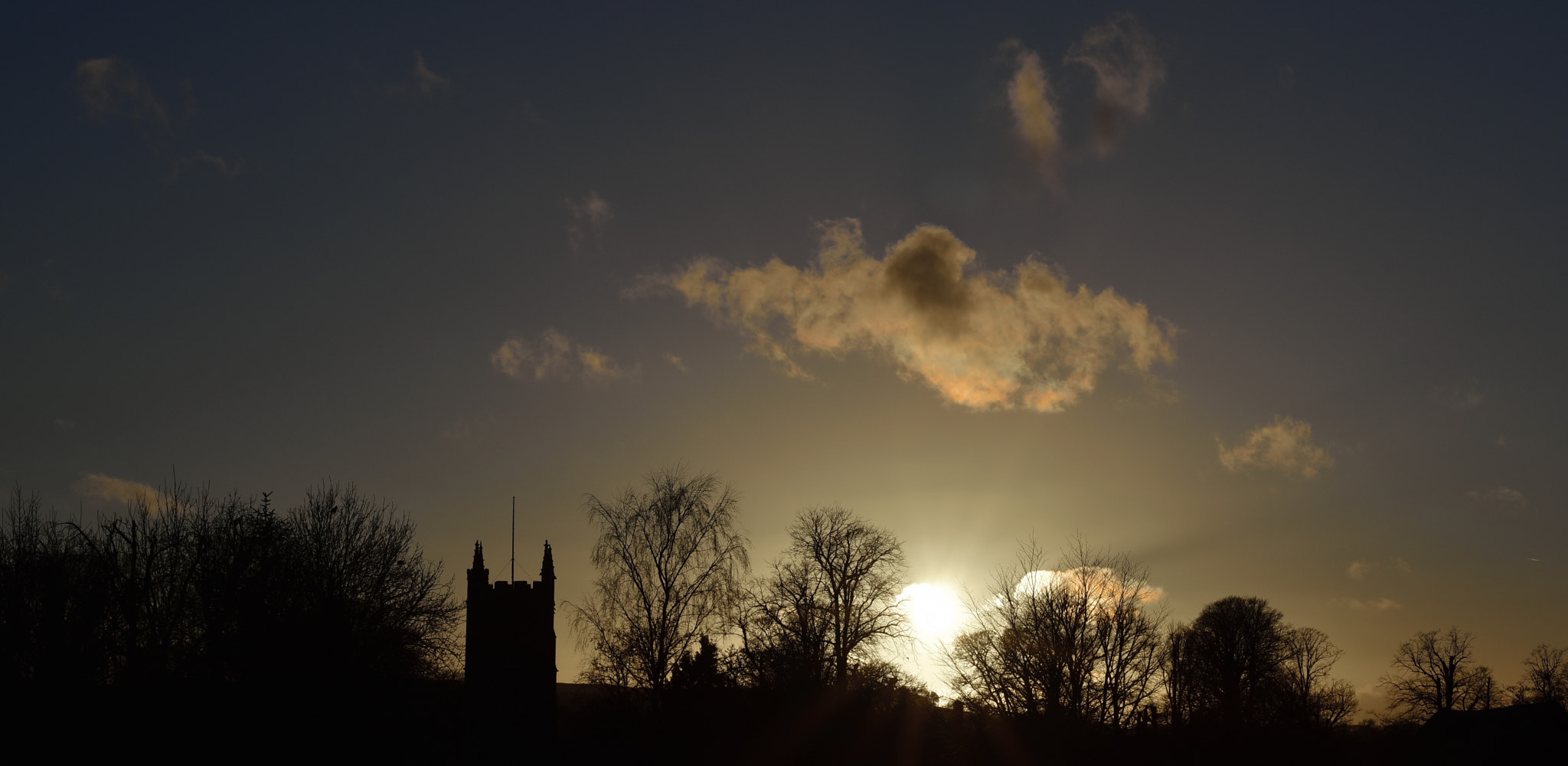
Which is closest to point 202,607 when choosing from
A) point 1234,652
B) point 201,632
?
point 201,632

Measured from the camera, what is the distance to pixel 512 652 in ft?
152

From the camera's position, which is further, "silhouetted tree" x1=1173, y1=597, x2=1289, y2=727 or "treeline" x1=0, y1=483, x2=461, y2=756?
"silhouetted tree" x1=1173, y1=597, x2=1289, y2=727

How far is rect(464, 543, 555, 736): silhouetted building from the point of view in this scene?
1779 inches

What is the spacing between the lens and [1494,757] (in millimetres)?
53375

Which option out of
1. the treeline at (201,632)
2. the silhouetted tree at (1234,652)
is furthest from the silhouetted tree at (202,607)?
the silhouetted tree at (1234,652)

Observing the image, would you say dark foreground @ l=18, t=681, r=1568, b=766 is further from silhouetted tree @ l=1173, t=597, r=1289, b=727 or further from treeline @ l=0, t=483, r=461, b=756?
silhouetted tree @ l=1173, t=597, r=1289, b=727

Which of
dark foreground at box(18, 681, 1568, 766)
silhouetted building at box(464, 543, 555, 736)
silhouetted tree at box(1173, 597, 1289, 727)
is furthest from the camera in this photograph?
silhouetted tree at box(1173, 597, 1289, 727)

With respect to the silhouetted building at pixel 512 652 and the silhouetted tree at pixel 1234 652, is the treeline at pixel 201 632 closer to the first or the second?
the silhouetted building at pixel 512 652

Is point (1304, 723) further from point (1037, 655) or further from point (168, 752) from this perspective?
point (168, 752)

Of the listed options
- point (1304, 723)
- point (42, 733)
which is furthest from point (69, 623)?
point (1304, 723)

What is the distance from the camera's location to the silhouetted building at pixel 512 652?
4519 centimetres

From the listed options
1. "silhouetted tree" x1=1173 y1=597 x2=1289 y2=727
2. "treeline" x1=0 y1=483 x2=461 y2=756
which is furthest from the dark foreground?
"silhouetted tree" x1=1173 y1=597 x2=1289 y2=727

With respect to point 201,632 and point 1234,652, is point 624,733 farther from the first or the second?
point 1234,652

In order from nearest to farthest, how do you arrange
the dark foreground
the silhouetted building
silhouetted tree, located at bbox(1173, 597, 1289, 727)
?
the dark foreground → the silhouetted building → silhouetted tree, located at bbox(1173, 597, 1289, 727)
